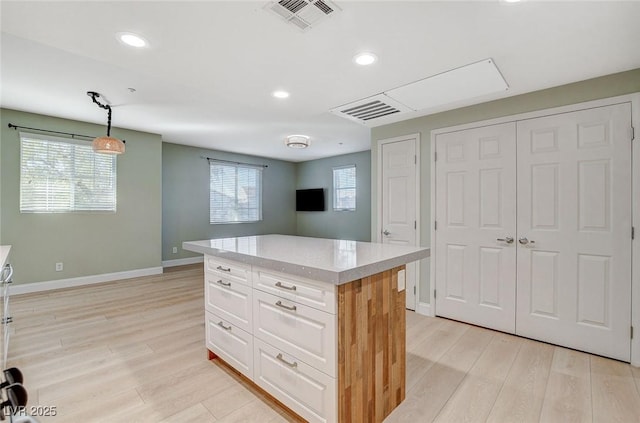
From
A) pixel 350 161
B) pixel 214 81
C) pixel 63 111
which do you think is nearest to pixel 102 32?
pixel 214 81

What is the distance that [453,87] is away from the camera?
8.95 ft

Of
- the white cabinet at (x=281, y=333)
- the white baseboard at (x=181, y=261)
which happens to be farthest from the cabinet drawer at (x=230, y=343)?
the white baseboard at (x=181, y=261)

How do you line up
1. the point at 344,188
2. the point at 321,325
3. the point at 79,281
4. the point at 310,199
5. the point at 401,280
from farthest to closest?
the point at 310,199 → the point at 344,188 → the point at 79,281 → the point at 401,280 → the point at 321,325

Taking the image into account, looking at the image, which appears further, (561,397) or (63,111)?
(63,111)

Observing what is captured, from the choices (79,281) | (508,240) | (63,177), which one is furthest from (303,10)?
(79,281)

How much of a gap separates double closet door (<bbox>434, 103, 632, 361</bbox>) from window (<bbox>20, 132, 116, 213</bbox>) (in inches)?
201

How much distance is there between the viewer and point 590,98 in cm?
255

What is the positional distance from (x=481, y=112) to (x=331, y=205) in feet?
16.2

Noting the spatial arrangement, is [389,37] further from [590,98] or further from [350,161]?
[350,161]

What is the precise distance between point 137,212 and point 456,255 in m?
5.10

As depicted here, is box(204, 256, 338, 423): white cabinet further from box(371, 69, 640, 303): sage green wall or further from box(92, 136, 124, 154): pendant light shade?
box(371, 69, 640, 303): sage green wall

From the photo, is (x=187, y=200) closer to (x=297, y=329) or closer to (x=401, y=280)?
(x=297, y=329)

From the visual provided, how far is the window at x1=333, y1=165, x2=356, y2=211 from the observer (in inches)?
288

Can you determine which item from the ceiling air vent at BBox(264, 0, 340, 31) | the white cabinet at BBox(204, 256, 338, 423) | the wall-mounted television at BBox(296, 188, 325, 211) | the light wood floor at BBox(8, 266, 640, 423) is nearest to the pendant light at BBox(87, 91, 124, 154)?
the light wood floor at BBox(8, 266, 640, 423)
